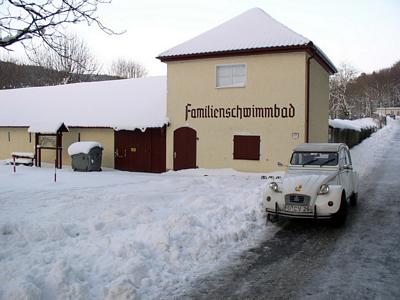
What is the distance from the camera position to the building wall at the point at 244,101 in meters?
17.0

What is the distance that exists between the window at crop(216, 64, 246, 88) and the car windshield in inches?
317

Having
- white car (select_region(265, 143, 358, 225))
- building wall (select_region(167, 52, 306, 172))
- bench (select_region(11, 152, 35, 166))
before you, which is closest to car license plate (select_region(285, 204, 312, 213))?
white car (select_region(265, 143, 358, 225))

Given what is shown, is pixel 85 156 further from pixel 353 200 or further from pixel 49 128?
pixel 353 200

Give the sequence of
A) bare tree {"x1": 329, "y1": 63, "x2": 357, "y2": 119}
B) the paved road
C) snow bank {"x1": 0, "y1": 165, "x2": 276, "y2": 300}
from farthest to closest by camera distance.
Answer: bare tree {"x1": 329, "y1": 63, "x2": 357, "y2": 119} < the paved road < snow bank {"x1": 0, "y1": 165, "x2": 276, "y2": 300}

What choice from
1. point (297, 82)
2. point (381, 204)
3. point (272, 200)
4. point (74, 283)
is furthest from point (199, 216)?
point (297, 82)

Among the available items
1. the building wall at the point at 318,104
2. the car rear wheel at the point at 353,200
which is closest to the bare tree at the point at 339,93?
the building wall at the point at 318,104

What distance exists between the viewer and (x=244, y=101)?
1789 cm

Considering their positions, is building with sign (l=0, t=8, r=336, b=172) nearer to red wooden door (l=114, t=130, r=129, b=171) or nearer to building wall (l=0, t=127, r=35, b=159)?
red wooden door (l=114, t=130, r=129, b=171)

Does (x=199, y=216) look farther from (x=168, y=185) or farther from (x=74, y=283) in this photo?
(x=168, y=185)

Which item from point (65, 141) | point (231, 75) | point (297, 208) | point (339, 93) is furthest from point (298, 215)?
point (339, 93)

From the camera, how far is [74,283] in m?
5.19

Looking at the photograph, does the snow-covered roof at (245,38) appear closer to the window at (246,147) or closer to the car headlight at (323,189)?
the window at (246,147)

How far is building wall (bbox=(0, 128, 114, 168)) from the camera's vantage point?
22286 mm

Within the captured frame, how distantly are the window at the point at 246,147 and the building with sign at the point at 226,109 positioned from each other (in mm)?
43
